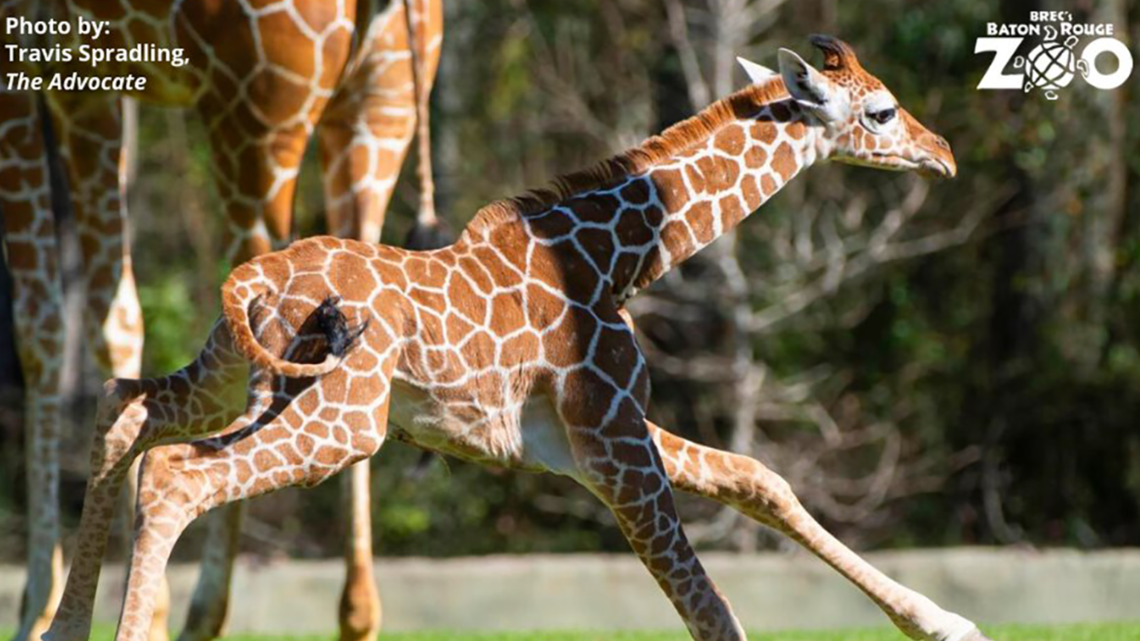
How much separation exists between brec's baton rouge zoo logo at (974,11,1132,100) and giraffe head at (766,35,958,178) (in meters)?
6.39

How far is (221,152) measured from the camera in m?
6.70

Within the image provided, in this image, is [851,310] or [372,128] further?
[851,310]

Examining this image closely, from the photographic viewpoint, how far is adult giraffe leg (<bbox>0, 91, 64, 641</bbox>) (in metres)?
7.12

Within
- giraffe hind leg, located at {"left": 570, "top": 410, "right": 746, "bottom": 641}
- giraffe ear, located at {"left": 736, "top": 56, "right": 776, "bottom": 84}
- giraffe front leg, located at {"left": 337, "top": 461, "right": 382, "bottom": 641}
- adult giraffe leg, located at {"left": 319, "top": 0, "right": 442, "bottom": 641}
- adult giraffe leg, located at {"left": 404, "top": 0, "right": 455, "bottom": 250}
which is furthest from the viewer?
adult giraffe leg, located at {"left": 319, "top": 0, "right": 442, "bottom": 641}

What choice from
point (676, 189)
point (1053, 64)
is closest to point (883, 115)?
point (676, 189)

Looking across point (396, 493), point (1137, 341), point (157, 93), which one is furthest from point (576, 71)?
point (157, 93)


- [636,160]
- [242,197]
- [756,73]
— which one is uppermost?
[756,73]

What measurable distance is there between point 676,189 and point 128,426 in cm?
186

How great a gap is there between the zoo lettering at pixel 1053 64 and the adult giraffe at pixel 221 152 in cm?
621

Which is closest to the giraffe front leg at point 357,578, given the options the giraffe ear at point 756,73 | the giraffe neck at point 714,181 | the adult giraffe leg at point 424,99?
the adult giraffe leg at point 424,99

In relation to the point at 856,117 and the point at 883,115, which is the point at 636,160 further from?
the point at 883,115

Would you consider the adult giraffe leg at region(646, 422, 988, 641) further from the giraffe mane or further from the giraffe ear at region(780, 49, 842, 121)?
the giraffe ear at region(780, 49, 842, 121)

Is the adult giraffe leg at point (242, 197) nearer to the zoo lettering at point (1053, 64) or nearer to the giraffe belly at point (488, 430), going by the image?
the giraffe belly at point (488, 430)

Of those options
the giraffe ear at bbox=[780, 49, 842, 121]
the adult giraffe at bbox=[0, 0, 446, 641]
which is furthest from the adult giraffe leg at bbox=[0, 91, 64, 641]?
the giraffe ear at bbox=[780, 49, 842, 121]
